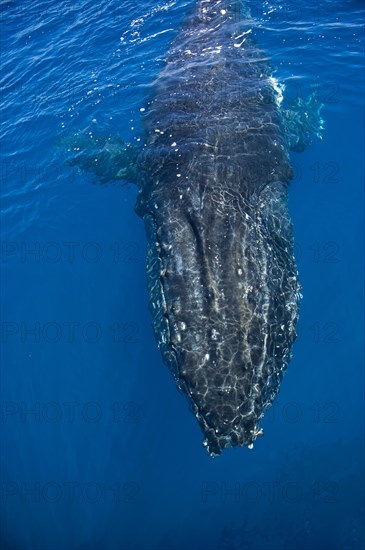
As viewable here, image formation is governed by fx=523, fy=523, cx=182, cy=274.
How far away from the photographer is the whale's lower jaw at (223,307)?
1038 cm

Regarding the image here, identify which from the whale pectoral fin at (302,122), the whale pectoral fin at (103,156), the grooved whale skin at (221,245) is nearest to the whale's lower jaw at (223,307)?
the grooved whale skin at (221,245)

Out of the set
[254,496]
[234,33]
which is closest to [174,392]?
[254,496]

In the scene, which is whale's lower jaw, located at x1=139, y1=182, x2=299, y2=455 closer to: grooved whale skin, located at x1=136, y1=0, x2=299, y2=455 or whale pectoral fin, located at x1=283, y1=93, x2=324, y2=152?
grooved whale skin, located at x1=136, y1=0, x2=299, y2=455

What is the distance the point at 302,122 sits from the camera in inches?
727

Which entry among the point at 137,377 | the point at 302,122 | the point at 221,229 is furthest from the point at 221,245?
the point at 302,122

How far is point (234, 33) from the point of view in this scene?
21641 mm

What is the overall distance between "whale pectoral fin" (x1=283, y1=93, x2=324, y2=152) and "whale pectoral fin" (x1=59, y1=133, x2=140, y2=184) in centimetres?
531

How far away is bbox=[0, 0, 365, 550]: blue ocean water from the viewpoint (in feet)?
46.0

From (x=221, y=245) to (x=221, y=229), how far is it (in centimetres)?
52

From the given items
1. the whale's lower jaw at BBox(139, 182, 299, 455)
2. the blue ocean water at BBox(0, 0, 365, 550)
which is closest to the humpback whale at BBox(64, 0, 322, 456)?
the whale's lower jaw at BBox(139, 182, 299, 455)

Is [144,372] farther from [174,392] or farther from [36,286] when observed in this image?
[36,286]

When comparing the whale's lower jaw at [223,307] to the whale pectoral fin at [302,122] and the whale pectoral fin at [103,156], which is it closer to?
the whale pectoral fin at [103,156]

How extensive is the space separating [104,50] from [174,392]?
16607mm

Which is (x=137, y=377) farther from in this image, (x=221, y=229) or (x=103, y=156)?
(x=103, y=156)
